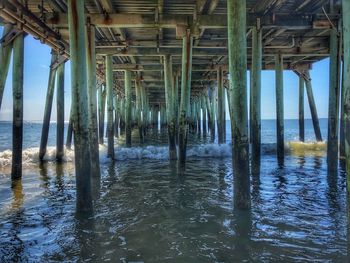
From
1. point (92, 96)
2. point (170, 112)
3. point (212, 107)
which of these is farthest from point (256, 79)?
point (212, 107)

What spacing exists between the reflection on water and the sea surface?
0.01m

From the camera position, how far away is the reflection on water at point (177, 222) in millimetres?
4277

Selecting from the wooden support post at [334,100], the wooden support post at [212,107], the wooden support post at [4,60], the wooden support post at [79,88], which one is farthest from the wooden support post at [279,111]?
the wooden support post at [212,107]

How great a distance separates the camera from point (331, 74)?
9227mm

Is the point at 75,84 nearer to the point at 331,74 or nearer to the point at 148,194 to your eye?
the point at 148,194

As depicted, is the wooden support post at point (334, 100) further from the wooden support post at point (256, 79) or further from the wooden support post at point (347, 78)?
the wooden support post at point (347, 78)

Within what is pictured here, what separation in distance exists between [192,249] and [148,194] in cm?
322

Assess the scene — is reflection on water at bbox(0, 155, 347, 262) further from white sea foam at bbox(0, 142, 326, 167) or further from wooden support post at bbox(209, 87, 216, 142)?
wooden support post at bbox(209, 87, 216, 142)

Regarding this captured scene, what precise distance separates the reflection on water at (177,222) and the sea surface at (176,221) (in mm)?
13

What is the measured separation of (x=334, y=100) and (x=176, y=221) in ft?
19.6

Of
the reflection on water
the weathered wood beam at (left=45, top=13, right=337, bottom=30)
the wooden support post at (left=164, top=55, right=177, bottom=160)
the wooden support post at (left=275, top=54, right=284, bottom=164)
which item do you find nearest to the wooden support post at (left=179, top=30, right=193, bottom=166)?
the weathered wood beam at (left=45, top=13, right=337, bottom=30)

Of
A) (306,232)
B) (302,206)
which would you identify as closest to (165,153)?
(302,206)

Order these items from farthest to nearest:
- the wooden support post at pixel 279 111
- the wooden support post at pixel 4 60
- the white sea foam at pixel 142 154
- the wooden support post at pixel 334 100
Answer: the white sea foam at pixel 142 154, the wooden support post at pixel 279 111, the wooden support post at pixel 334 100, the wooden support post at pixel 4 60

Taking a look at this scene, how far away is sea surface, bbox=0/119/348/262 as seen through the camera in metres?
4.27
